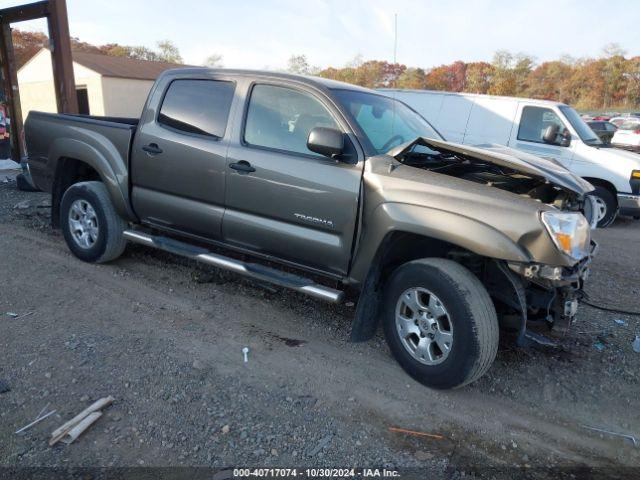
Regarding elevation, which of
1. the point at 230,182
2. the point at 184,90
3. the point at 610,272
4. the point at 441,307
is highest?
the point at 184,90

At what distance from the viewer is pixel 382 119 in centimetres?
402

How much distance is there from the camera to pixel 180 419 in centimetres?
284

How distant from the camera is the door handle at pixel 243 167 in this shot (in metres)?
3.89

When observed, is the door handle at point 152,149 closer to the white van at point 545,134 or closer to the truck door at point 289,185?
the truck door at point 289,185

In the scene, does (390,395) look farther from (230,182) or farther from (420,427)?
(230,182)

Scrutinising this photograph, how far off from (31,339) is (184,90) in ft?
7.82

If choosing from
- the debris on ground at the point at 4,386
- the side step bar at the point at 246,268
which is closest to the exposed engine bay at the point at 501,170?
the side step bar at the point at 246,268

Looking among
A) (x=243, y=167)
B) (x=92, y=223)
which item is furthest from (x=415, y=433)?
(x=92, y=223)

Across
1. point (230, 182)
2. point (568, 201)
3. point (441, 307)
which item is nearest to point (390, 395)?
point (441, 307)

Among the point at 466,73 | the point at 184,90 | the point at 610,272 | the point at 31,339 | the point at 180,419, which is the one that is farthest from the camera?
the point at 466,73

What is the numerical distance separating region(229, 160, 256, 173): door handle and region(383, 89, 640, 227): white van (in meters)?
4.27

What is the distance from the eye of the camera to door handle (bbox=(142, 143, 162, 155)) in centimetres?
445

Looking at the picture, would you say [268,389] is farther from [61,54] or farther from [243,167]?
[61,54]

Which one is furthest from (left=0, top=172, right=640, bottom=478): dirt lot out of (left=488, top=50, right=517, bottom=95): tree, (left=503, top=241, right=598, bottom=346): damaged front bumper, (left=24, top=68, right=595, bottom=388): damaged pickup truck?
(left=488, top=50, right=517, bottom=95): tree
